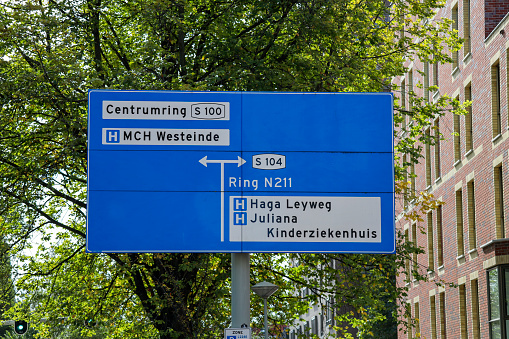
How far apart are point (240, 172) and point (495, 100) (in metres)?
22.6

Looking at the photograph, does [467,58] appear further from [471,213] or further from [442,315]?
[442,315]

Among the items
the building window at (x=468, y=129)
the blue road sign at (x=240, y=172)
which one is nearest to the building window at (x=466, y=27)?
the building window at (x=468, y=129)

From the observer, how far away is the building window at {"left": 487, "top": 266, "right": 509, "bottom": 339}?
27.2m

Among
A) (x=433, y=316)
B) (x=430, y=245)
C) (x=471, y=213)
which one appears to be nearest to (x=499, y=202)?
(x=471, y=213)

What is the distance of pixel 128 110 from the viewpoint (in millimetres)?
9266

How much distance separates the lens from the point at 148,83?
17.0m

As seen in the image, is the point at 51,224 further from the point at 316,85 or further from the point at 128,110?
the point at 128,110

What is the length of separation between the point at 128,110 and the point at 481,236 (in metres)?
24.4

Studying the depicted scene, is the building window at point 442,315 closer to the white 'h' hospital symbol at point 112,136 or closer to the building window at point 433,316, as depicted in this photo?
the building window at point 433,316

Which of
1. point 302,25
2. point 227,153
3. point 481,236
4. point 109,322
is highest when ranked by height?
point 302,25

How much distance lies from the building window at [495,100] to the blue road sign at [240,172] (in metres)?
21.6

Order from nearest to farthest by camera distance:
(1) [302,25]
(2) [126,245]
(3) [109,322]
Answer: (2) [126,245] < (1) [302,25] < (3) [109,322]

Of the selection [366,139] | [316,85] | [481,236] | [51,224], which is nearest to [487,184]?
[481,236]

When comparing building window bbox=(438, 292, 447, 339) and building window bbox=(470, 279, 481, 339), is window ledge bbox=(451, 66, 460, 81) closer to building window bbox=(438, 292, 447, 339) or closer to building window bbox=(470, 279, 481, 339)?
building window bbox=(470, 279, 481, 339)
